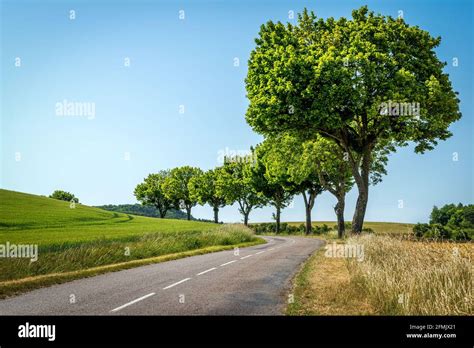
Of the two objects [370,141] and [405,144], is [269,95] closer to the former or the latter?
[370,141]

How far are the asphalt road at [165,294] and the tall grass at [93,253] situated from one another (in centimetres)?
233

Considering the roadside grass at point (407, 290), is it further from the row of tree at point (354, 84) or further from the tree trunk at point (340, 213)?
the tree trunk at point (340, 213)

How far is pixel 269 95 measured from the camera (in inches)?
975

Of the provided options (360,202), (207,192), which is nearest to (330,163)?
(360,202)

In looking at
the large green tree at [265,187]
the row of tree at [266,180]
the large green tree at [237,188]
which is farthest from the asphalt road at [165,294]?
the large green tree at [237,188]

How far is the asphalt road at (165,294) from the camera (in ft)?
28.3

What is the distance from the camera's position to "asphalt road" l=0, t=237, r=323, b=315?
862cm

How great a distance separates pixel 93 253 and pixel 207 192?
74.2 m

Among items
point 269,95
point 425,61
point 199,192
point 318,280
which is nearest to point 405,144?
point 425,61

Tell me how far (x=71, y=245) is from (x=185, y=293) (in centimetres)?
1153

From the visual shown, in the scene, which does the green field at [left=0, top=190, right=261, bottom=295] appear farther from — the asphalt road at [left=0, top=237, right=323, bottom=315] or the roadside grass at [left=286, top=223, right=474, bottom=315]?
the roadside grass at [left=286, top=223, right=474, bottom=315]

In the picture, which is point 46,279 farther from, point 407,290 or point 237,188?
point 237,188

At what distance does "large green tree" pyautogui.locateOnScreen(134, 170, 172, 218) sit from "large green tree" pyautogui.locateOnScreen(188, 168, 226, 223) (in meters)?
17.3

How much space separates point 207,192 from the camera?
92.0m
